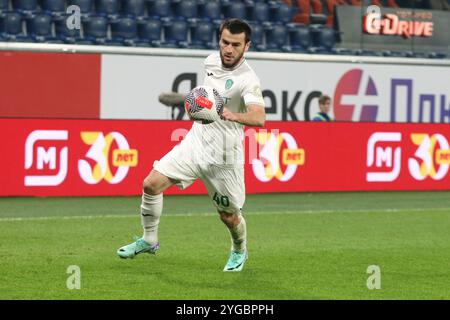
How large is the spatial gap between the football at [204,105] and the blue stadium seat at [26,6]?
460 inches

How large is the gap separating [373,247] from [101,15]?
33.1 ft

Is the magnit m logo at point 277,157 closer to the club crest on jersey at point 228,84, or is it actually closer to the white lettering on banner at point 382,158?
the white lettering on banner at point 382,158

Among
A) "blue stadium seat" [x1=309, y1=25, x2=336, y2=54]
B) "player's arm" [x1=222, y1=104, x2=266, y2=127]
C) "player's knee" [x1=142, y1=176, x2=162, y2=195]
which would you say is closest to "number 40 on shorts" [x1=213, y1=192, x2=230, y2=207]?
"player's knee" [x1=142, y1=176, x2=162, y2=195]

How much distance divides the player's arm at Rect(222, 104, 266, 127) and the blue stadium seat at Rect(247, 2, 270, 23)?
13.7m

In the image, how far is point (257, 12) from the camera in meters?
22.8

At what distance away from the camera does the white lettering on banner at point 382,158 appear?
1952 centimetres

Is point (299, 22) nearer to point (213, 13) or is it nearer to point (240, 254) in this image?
point (213, 13)

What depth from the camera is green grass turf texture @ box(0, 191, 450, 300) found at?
8.95 m

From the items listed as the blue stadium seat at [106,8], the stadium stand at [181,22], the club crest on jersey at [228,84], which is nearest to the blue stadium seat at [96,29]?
the stadium stand at [181,22]

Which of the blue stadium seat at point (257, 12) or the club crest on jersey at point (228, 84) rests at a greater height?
the blue stadium seat at point (257, 12)

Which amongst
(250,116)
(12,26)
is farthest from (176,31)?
(250,116)

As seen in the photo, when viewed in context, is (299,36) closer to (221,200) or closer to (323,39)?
(323,39)

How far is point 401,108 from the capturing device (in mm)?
21078
